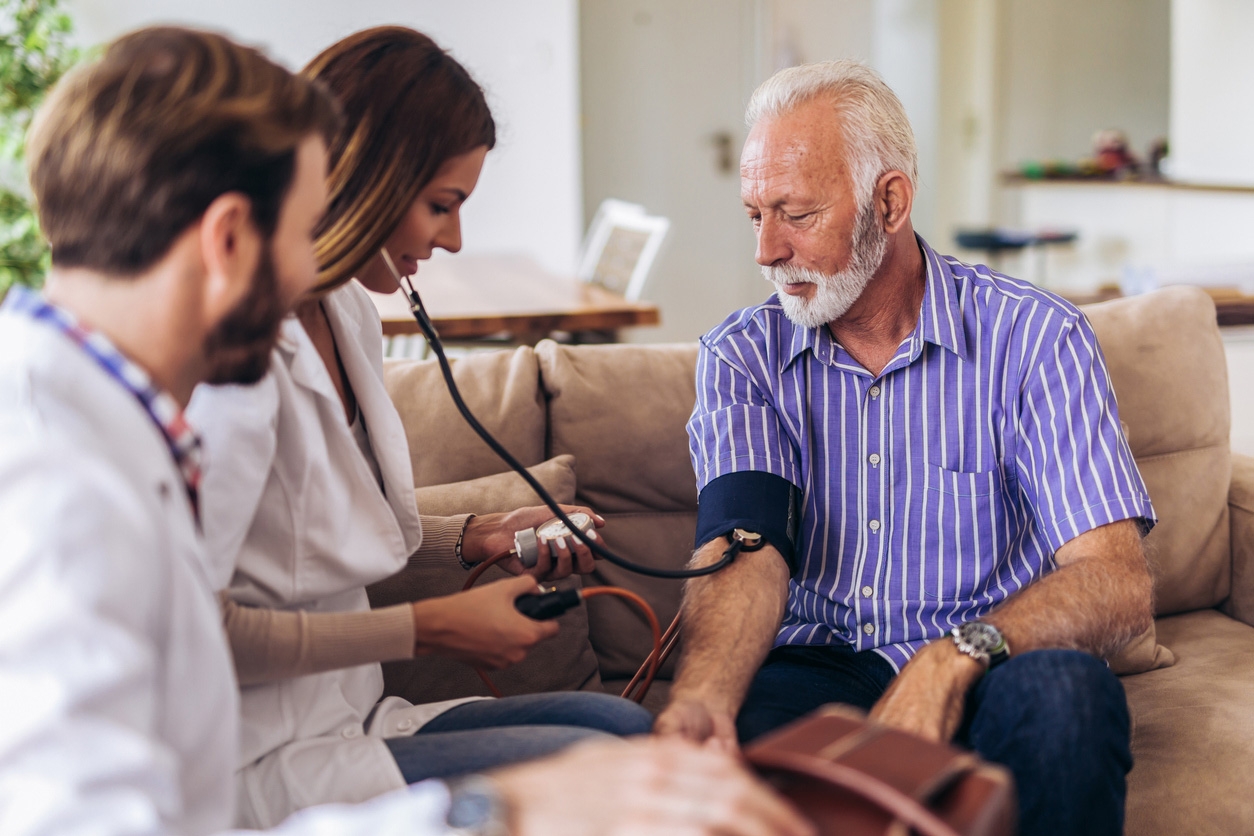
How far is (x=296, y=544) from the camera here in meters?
1.04

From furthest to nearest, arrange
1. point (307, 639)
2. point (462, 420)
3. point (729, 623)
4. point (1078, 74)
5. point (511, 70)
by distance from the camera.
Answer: point (1078, 74) < point (511, 70) < point (462, 420) < point (729, 623) < point (307, 639)

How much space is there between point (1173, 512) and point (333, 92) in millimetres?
1508

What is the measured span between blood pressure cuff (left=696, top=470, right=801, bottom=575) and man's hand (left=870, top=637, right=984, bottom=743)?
259 millimetres

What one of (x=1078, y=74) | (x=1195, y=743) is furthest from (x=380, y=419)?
(x=1078, y=74)

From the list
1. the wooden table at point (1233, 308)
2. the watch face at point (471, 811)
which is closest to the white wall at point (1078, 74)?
the wooden table at point (1233, 308)

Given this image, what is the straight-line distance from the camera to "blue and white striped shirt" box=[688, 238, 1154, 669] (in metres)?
1.40

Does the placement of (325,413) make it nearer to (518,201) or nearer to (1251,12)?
(518,201)

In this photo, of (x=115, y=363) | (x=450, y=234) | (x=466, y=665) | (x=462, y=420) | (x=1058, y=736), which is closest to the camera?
(x=115, y=363)

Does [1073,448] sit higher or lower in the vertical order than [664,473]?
higher

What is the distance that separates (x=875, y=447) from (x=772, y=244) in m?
0.31

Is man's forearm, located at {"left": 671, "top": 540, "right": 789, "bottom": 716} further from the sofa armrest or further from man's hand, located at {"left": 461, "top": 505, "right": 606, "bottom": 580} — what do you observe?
the sofa armrest

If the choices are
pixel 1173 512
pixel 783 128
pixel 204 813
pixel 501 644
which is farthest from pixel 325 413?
pixel 1173 512

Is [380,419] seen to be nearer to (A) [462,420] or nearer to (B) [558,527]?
(B) [558,527]

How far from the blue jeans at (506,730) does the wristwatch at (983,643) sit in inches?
14.5
